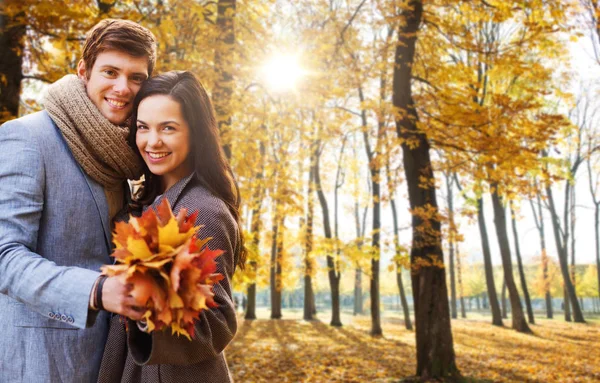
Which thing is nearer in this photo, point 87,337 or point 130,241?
point 130,241

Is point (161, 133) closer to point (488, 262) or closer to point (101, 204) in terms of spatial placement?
point (101, 204)

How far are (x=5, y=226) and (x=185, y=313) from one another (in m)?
0.77

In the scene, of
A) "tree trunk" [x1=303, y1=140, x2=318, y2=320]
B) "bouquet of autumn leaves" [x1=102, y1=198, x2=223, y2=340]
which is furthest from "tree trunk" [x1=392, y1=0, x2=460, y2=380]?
"tree trunk" [x1=303, y1=140, x2=318, y2=320]

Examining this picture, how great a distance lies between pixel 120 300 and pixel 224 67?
6.02 meters

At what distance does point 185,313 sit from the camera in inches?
44.9

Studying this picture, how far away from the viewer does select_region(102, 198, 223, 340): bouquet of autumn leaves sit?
3.64ft

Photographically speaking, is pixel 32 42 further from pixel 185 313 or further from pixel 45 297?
pixel 185 313

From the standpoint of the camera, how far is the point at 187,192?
1.92 meters

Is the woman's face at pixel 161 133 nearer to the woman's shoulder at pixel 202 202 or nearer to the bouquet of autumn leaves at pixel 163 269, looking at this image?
the woman's shoulder at pixel 202 202

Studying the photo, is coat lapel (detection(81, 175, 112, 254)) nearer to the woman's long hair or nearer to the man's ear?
the woman's long hair

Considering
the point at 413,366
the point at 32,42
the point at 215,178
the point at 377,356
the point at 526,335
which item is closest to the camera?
the point at 215,178

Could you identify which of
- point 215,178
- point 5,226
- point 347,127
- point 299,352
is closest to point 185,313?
point 5,226

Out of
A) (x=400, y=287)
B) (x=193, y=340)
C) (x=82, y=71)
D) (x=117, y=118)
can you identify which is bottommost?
(x=400, y=287)

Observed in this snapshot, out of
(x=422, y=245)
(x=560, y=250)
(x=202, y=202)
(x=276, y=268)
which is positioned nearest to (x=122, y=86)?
(x=202, y=202)
